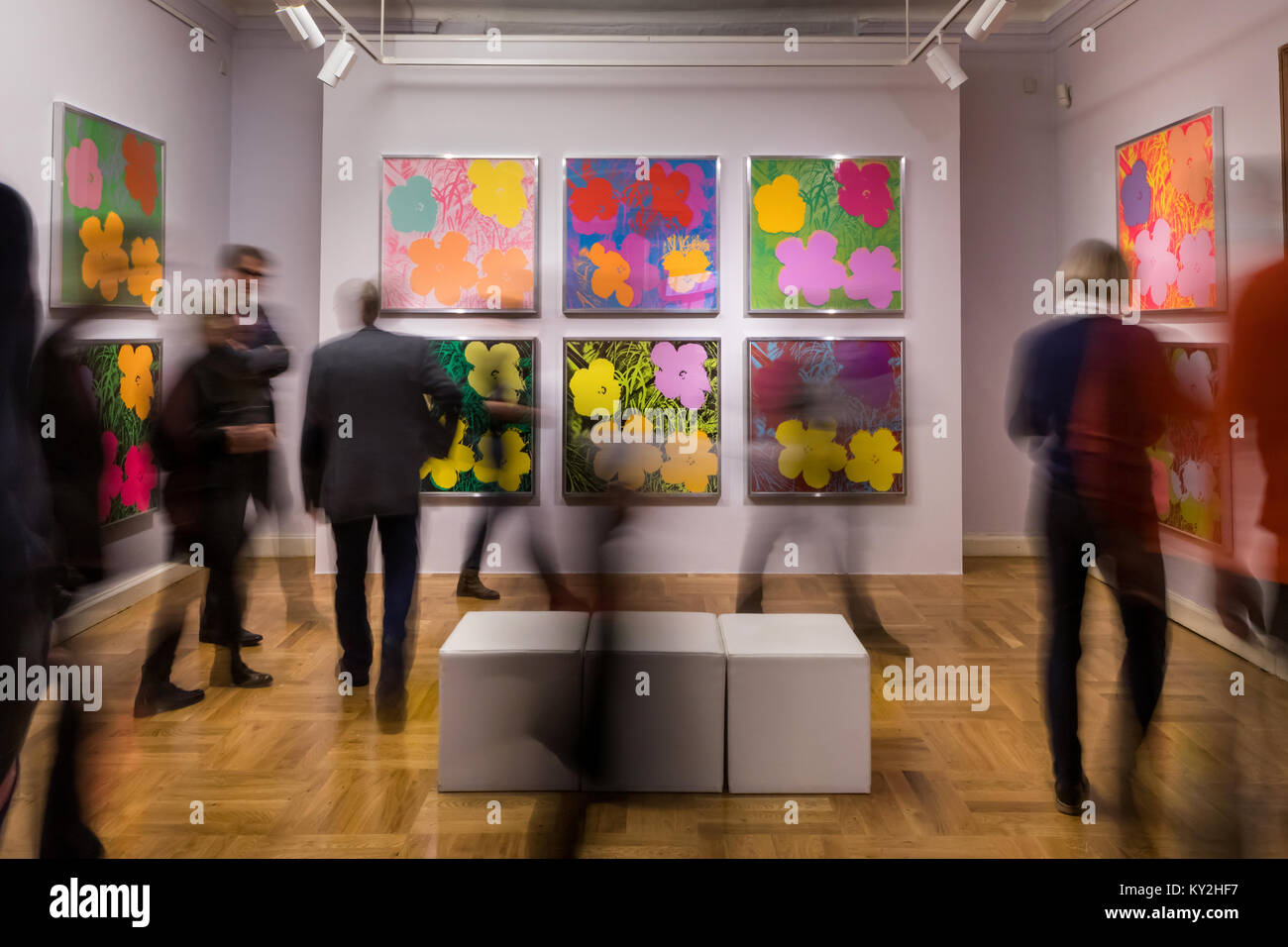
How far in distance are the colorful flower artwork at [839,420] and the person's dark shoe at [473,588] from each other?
6.13ft

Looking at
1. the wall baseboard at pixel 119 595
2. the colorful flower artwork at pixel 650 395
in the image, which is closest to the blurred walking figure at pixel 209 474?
the wall baseboard at pixel 119 595

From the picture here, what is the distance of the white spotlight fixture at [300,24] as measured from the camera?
4637mm

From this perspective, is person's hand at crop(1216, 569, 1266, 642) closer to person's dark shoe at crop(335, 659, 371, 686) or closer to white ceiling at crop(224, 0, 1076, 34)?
person's dark shoe at crop(335, 659, 371, 686)

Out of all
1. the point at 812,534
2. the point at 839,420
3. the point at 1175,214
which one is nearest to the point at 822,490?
the point at 812,534

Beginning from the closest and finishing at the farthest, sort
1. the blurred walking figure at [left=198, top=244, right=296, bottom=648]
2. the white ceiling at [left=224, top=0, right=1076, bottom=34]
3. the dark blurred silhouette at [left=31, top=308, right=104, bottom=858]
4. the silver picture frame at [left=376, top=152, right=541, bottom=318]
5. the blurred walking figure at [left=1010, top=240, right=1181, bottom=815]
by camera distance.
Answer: the dark blurred silhouette at [left=31, top=308, right=104, bottom=858], the blurred walking figure at [left=1010, top=240, right=1181, bottom=815], the blurred walking figure at [left=198, top=244, right=296, bottom=648], the silver picture frame at [left=376, top=152, right=541, bottom=318], the white ceiling at [left=224, top=0, right=1076, bottom=34]

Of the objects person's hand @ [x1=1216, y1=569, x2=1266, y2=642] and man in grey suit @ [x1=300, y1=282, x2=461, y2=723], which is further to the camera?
man in grey suit @ [x1=300, y1=282, x2=461, y2=723]

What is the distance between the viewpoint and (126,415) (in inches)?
196

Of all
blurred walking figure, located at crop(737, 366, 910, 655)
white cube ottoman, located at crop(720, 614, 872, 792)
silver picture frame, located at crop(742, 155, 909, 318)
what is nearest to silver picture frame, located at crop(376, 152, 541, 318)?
silver picture frame, located at crop(742, 155, 909, 318)

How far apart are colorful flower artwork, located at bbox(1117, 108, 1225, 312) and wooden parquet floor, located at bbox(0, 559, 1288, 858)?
1948mm

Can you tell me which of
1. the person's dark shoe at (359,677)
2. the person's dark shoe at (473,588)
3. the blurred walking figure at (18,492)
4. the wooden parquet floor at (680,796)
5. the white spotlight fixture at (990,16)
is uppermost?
the white spotlight fixture at (990,16)

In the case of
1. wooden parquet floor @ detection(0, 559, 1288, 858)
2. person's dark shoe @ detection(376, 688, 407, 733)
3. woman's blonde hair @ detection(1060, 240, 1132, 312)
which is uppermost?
woman's blonde hair @ detection(1060, 240, 1132, 312)

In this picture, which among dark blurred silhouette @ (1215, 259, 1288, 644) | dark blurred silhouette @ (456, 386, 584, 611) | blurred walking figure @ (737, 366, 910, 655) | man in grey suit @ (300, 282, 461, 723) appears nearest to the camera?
dark blurred silhouette @ (1215, 259, 1288, 644)

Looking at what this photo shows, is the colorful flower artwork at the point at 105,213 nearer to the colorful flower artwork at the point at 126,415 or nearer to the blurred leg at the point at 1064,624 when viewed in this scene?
the colorful flower artwork at the point at 126,415

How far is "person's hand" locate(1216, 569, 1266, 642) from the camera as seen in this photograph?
7.27ft
